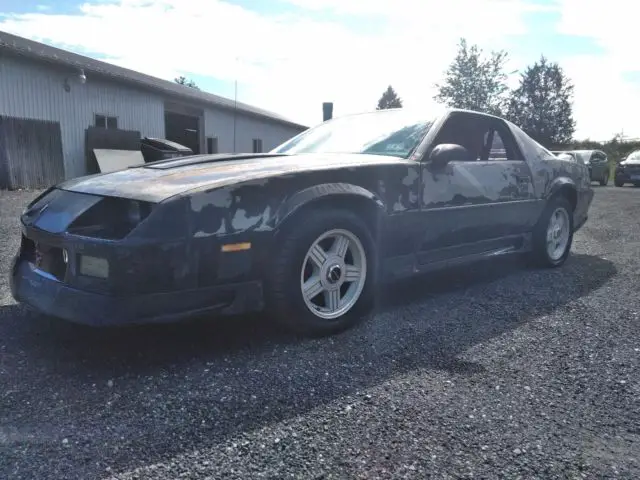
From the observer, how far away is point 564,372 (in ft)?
7.56

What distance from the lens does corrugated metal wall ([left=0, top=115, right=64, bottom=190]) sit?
11273 millimetres

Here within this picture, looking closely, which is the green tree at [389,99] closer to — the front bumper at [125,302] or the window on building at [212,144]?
the window on building at [212,144]

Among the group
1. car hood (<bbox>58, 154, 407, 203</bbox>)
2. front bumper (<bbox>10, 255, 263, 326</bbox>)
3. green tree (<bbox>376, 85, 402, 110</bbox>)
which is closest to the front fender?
car hood (<bbox>58, 154, 407, 203</bbox>)

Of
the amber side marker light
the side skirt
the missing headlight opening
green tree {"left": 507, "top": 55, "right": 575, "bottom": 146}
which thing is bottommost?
the side skirt

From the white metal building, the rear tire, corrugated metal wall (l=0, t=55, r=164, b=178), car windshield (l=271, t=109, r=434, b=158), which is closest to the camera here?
car windshield (l=271, t=109, r=434, b=158)

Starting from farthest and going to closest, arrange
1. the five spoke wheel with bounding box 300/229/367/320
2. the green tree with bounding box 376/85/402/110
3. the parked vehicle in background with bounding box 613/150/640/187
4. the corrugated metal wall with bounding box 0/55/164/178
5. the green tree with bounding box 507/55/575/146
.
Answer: the green tree with bounding box 376/85/402/110, the green tree with bounding box 507/55/575/146, the parked vehicle in background with bounding box 613/150/640/187, the corrugated metal wall with bounding box 0/55/164/178, the five spoke wheel with bounding box 300/229/367/320

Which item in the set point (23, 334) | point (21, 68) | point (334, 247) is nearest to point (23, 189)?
point (21, 68)

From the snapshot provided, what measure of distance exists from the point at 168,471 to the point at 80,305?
37.4 inches

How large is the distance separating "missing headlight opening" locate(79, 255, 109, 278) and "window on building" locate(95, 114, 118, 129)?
13381 millimetres

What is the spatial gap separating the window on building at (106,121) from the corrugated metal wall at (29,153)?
4.59ft

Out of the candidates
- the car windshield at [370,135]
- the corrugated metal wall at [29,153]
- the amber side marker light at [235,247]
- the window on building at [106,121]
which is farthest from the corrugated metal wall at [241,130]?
the amber side marker light at [235,247]

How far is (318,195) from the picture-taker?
2.58m

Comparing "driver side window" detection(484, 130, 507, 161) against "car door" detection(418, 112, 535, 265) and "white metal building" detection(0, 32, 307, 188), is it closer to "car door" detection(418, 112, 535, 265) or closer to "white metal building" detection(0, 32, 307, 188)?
"car door" detection(418, 112, 535, 265)

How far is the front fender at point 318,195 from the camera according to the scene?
97.2 inches
